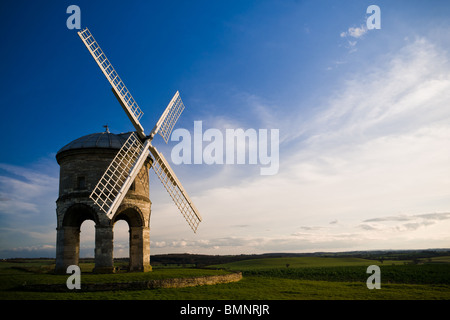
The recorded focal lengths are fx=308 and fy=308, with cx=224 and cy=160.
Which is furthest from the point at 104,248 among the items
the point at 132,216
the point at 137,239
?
the point at 132,216

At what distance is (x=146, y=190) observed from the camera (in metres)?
24.7

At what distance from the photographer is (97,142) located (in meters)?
22.9

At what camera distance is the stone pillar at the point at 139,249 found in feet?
76.2

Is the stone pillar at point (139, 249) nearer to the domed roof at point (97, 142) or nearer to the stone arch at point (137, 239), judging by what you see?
the stone arch at point (137, 239)

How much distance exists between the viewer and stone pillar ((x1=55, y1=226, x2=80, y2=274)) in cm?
2134

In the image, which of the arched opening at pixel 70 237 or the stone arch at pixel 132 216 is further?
the stone arch at pixel 132 216

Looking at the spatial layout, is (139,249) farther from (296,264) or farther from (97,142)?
(296,264)

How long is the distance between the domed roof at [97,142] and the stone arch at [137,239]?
4890 millimetres

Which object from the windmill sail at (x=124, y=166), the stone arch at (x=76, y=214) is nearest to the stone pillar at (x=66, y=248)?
the stone arch at (x=76, y=214)

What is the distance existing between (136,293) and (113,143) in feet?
38.1

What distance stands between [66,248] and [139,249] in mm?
4995

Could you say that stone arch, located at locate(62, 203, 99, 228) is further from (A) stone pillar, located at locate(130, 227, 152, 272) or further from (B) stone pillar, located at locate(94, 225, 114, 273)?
(A) stone pillar, located at locate(130, 227, 152, 272)
